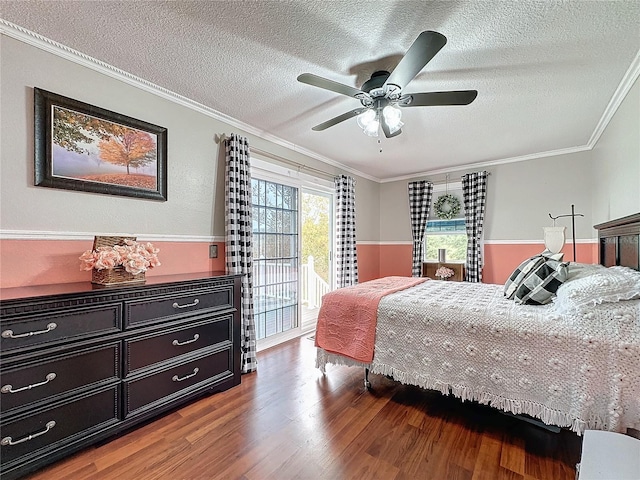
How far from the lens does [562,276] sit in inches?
83.2

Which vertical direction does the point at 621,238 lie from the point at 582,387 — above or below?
above

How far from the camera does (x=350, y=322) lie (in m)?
2.50

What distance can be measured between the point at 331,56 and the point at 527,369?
7.81 feet

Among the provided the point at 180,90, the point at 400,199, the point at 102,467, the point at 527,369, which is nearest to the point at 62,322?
the point at 102,467

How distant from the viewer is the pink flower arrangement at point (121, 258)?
195cm

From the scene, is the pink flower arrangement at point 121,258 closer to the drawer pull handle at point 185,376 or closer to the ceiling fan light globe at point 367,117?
the drawer pull handle at point 185,376

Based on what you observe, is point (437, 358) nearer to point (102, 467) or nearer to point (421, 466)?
point (421, 466)

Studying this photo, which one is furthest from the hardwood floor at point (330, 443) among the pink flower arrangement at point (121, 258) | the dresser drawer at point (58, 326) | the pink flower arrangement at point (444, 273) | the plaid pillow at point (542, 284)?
the pink flower arrangement at point (444, 273)

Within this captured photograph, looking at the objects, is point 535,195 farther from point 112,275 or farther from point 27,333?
point 27,333

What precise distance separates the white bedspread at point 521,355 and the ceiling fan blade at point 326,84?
1.61m

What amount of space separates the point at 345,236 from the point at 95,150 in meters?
3.23

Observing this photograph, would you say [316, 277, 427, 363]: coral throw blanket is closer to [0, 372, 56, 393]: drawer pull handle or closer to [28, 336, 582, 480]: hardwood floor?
[28, 336, 582, 480]: hardwood floor

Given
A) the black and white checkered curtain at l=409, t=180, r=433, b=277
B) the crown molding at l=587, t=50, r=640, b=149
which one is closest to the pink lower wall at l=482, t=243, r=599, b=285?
the black and white checkered curtain at l=409, t=180, r=433, b=277

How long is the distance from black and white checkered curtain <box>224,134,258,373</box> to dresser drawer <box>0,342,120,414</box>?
121cm
